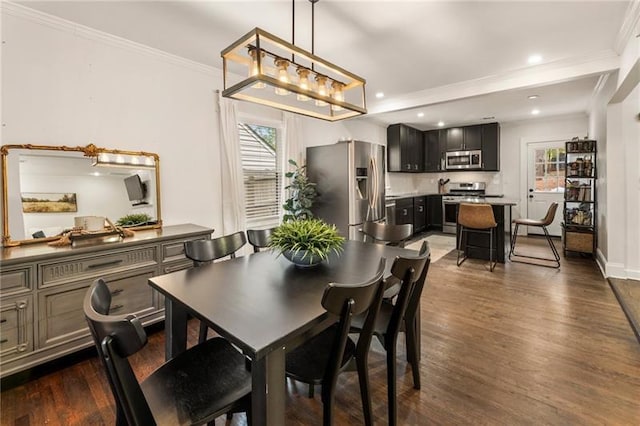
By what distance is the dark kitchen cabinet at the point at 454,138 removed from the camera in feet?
23.1

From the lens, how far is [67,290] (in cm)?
213

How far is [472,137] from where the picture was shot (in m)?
6.89

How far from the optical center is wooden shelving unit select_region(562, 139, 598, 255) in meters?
4.60

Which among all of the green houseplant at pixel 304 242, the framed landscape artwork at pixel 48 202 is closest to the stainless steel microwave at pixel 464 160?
the green houseplant at pixel 304 242

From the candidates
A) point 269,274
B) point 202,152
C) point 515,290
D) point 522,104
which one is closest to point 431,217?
point 522,104

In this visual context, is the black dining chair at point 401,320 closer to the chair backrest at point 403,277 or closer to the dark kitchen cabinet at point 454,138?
the chair backrest at point 403,277

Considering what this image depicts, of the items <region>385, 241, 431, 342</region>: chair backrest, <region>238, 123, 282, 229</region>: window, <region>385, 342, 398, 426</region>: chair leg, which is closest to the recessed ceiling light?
<region>385, 241, 431, 342</region>: chair backrest

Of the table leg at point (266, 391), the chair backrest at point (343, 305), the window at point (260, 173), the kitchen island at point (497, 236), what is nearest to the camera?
the table leg at point (266, 391)

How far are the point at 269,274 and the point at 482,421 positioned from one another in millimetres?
1404

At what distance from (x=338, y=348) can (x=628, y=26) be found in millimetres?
3617

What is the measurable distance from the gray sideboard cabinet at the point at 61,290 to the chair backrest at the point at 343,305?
1.94 m

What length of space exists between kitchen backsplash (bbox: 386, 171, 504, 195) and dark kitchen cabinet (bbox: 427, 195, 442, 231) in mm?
486

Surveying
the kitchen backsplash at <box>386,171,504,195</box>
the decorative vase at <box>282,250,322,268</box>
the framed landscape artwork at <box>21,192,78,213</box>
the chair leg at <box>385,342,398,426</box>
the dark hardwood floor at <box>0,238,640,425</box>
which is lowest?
the dark hardwood floor at <box>0,238,640,425</box>

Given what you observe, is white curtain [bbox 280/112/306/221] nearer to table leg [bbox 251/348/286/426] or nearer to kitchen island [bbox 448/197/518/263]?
kitchen island [bbox 448/197/518/263]
